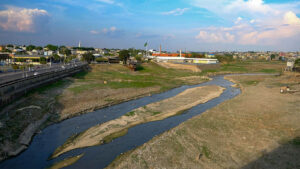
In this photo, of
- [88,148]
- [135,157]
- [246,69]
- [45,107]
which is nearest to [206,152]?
[135,157]

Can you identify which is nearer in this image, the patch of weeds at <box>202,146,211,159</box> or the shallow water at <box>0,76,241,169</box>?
the shallow water at <box>0,76,241,169</box>

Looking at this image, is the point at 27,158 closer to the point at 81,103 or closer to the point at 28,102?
the point at 28,102

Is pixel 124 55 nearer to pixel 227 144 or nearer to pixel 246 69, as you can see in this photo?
pixel 246 69

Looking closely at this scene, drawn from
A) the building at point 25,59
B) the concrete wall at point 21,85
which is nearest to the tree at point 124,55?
the building at point 25,59

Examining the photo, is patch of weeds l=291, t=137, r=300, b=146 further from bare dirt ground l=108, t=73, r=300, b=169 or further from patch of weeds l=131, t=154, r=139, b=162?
patch of weeds l=131, t=154, r=139, b=162

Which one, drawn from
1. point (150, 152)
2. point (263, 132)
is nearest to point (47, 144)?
point (150, 152)

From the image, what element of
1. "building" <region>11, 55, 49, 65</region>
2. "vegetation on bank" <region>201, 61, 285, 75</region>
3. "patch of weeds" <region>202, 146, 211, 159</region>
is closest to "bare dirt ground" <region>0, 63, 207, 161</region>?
"patch of weeds" <region>202, 146, 211, 159</region>
